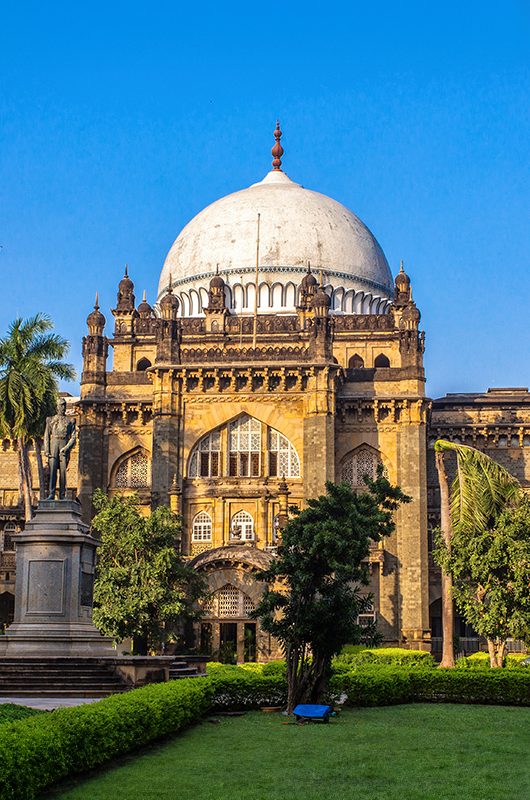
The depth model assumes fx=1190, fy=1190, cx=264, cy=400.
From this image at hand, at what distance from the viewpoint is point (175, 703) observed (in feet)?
67.0

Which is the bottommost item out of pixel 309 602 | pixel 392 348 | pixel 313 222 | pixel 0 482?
pixel 309 602

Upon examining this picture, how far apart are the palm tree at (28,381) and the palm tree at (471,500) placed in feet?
53.2

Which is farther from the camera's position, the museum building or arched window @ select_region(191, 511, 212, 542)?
arched window @ select_region(191, 511, 212, 542)

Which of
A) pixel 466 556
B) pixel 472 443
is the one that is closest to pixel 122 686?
pixel 466 556

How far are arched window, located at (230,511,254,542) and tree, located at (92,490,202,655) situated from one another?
17.0 feet

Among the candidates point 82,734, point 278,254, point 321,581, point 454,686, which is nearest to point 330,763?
point 82,734

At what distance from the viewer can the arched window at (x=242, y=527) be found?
52250 millimetres

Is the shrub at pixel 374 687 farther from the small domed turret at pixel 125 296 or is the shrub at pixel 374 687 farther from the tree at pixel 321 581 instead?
the small domed turret at pixel 125 296

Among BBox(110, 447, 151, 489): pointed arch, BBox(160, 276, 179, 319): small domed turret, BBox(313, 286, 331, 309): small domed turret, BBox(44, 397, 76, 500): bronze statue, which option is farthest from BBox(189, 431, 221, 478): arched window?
BBox(44, 397, 76, 500): bronze statue

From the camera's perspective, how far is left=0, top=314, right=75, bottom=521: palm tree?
47.8 m

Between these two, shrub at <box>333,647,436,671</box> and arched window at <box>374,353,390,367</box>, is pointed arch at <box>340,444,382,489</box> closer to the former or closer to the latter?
arched window at <box>374,353,390,367</box>

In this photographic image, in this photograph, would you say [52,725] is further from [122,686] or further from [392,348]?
[392,348]

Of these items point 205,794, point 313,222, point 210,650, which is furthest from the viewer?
point 313,222

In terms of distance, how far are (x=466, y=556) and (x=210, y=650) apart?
1407cm
